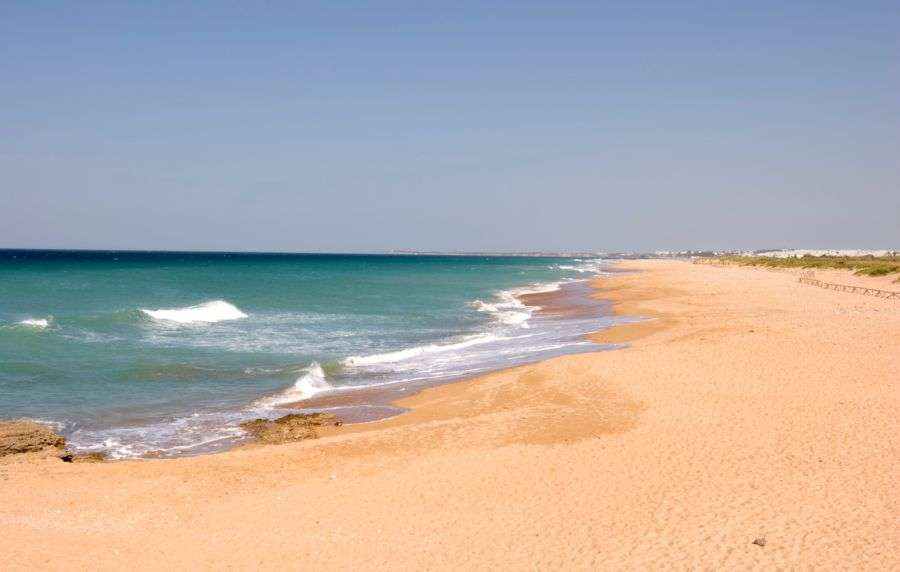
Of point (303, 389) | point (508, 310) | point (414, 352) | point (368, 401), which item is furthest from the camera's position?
point (508, 310)

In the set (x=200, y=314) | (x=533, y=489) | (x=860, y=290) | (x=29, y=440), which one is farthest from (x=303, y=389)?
(x=860, y=290)

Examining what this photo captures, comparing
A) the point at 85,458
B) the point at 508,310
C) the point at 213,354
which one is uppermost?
the point at 508,310

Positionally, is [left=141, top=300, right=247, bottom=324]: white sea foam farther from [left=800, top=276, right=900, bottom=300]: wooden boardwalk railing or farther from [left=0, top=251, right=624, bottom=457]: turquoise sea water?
[left=800, top=276, right=900, bottom=300]: wooden boardwalk railing

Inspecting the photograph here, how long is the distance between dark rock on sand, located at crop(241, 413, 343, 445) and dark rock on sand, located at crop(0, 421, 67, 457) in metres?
4.24

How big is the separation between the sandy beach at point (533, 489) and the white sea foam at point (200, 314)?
2637cm

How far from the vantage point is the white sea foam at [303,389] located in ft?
67.6

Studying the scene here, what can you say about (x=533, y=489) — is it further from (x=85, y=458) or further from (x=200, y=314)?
(x=200, y=314)

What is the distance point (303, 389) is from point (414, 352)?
26.6 ft

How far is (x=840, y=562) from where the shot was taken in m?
9.04

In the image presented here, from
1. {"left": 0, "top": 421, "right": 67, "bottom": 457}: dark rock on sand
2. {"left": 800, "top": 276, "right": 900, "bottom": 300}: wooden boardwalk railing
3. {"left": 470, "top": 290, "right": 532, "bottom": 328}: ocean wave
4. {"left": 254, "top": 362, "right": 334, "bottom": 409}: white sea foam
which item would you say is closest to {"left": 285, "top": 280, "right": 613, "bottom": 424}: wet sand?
{"left": 254, "top": 362, "right": 334, "bottom": 409}: white sea foam

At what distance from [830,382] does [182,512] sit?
681 inches

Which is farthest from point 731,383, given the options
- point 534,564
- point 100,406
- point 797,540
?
point 100,406

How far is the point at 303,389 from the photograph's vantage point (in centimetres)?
2230

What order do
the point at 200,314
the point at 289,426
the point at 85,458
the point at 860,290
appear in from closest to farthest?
1. the point at 85,458
2. the point at 289,426
3. the point at 200,314
4. the point at 860,290
